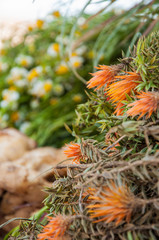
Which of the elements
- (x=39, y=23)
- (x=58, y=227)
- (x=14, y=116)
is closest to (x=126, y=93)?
(x=58, y=227)

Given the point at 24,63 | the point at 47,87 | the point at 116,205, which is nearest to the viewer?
the point at 116,205

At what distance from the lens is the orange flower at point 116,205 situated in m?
0.20

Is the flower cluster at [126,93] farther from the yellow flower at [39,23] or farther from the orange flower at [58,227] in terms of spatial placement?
the yellow flower at [39,23]

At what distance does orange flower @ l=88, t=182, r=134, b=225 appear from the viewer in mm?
198

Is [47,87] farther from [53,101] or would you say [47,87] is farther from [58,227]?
[58,227]

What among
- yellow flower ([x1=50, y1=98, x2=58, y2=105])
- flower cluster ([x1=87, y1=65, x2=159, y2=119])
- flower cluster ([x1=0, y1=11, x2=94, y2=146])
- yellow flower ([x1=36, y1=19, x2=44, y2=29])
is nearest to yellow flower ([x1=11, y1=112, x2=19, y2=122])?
flower cluster ([x1=0, y1=11, x2=94, y2=146])

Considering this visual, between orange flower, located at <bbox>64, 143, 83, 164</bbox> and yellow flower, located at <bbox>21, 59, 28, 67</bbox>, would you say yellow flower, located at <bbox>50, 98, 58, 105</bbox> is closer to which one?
yellow flower, located at <bbox>21, 59, 28, 67</bbox>

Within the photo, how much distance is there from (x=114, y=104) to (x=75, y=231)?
139mm


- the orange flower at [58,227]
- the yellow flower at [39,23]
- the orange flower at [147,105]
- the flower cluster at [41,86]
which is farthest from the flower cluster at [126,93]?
the yellow flower at [39,23]

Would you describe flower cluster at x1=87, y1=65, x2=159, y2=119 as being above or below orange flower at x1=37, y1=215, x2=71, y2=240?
above

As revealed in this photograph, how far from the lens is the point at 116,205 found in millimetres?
198

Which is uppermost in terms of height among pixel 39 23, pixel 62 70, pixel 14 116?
pixel 39 23

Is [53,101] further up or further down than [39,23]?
further down

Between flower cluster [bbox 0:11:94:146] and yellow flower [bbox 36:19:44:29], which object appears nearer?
flower cluster [bbox 0:11:94:146]
